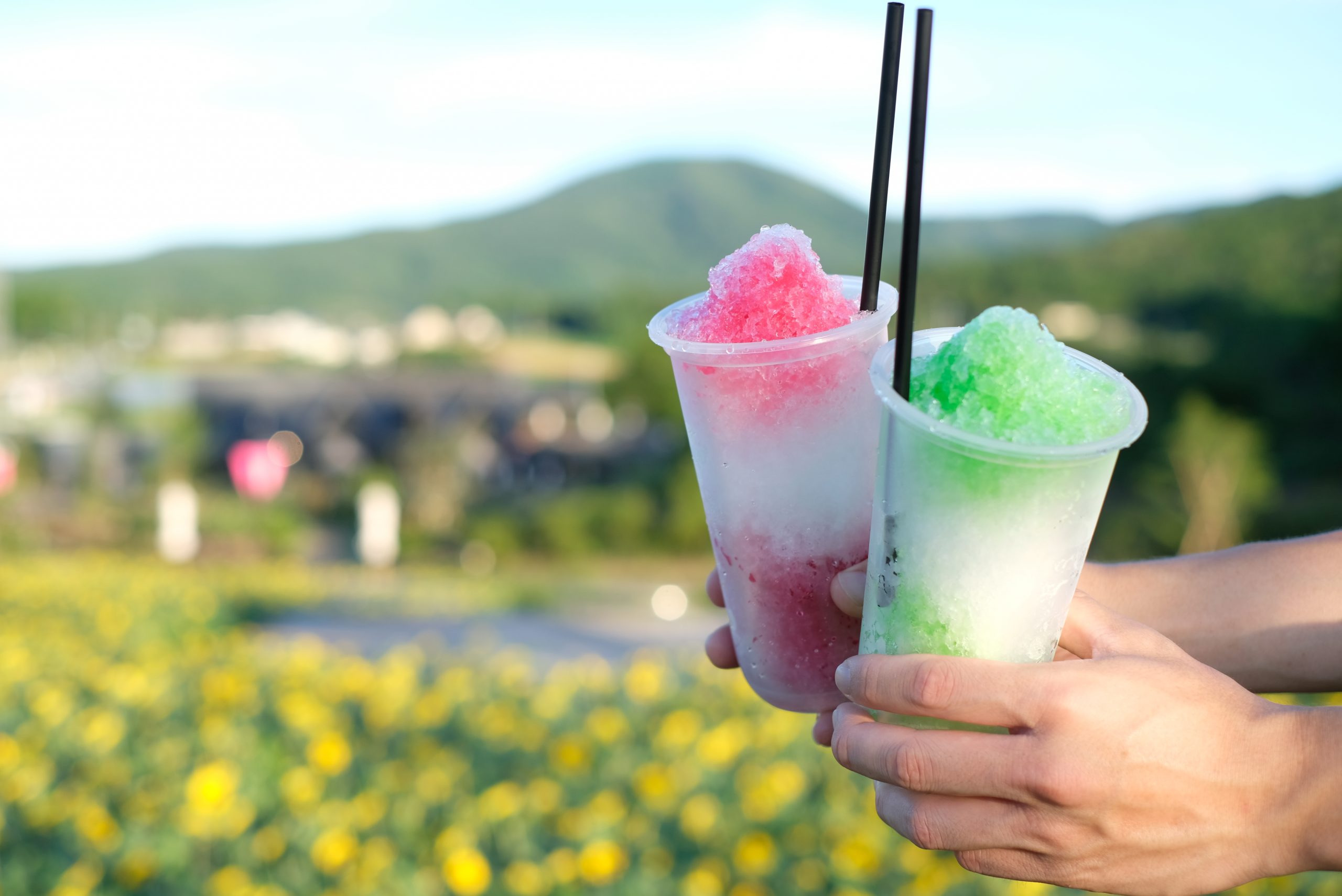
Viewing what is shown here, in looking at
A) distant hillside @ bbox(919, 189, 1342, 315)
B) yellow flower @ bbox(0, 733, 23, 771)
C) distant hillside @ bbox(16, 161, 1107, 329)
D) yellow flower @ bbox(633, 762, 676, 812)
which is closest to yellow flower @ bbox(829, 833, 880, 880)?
yellow flower @ bbox(633, 762, 676, 812)

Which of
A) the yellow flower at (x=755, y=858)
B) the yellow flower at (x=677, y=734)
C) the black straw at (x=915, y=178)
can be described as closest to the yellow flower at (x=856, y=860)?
the yellow flower at (x=755, y=858)

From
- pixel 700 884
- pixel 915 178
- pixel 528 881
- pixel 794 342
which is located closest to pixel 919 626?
pixel 794 342

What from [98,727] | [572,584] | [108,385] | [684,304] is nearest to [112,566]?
[572,584]

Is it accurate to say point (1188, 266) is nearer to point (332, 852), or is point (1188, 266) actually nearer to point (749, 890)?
point (749, 890)

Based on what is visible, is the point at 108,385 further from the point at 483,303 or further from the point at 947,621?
the point at 483,303

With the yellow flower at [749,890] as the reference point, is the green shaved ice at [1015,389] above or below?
above

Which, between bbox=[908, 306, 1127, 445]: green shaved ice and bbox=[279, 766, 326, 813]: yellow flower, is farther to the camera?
bbox=[279, 766, 326, 813]: yellow flower

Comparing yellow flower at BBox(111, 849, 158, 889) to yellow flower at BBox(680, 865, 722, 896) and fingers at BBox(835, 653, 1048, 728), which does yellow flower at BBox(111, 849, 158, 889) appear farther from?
fingers at BBox(835, 653, 1048, 728)

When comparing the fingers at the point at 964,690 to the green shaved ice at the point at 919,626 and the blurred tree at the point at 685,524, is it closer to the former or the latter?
the green shaved ice at the point at 919,626
